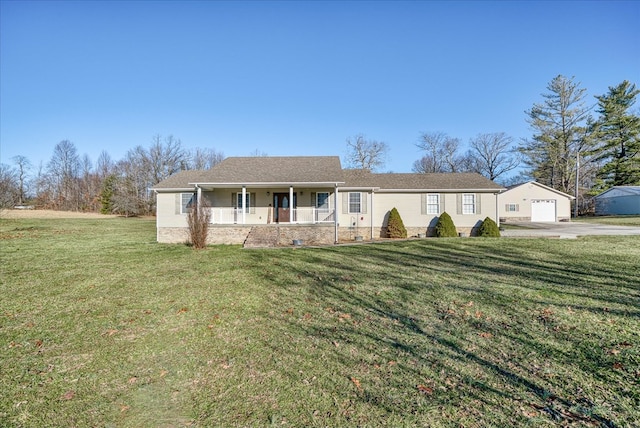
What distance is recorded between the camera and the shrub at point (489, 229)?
16.5 metres

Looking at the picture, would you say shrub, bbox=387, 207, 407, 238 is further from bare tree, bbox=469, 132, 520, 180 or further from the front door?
bare tree, bbox=469, 132, 520, 180

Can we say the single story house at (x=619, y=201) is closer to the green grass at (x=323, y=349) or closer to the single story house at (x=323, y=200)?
the single story house at (x=323, y=200)

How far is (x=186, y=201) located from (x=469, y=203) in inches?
632

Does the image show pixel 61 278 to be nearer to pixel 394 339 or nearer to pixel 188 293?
pixel 188 293

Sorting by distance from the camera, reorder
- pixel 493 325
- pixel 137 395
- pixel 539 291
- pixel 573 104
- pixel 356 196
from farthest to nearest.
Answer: pixel 573 104 < pixel 356 196 < pixel 539 291 < pixel 493 325 < pixel 137 395

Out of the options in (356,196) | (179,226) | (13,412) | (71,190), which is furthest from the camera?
(71,190)

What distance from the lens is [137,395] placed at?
2793mm

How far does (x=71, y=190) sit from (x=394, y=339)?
6403 cm

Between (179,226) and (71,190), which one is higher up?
(71,190)

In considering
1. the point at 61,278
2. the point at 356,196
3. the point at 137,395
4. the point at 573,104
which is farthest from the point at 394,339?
the point at 573,104

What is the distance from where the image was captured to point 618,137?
35969 millimetres

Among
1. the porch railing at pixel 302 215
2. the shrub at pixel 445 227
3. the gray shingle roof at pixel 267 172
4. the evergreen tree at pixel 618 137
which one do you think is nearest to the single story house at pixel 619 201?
the evergreen tree at pixel 618 137

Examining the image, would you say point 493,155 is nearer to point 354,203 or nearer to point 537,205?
point 537,205

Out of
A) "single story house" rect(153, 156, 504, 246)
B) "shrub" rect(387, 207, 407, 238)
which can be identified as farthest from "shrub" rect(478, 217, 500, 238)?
"shrub" rect(387, 207, 407, 238)
